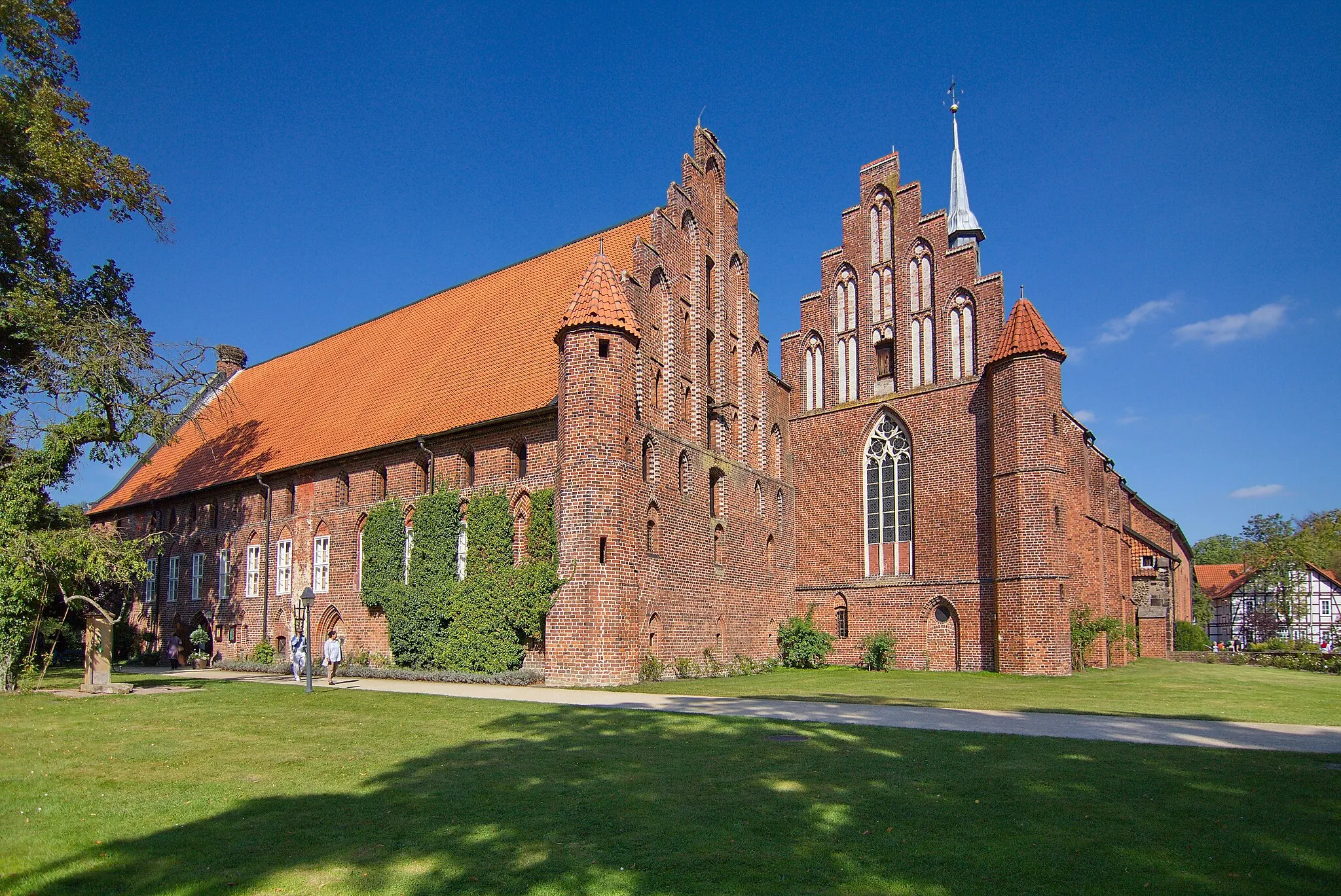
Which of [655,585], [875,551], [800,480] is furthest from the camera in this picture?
[800,480]

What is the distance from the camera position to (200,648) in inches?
1256

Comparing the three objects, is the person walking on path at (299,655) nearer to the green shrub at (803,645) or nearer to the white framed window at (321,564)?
the white framed window at (321,564)

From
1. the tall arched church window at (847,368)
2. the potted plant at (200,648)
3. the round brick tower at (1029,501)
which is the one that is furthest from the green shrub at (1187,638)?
the potted plant at (200,648)

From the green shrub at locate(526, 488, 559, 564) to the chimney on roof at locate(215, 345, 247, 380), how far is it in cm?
2732

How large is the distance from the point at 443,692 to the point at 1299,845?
51.3 ft

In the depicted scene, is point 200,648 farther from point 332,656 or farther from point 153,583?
point 332,656

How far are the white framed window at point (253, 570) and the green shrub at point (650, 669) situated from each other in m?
16.0

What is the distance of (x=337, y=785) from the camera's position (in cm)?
917

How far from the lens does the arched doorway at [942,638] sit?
88.4 feet

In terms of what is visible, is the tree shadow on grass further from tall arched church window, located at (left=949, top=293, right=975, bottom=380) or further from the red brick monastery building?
tall arched church window, located at (left=949, top=293, right=975, bottom=380)

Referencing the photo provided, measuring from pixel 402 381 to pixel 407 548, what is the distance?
6.57 metres

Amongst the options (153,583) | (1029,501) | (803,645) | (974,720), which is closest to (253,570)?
(153,583)

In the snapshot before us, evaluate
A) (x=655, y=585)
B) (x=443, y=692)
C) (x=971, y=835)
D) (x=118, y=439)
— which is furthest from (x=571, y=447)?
(x=971, y=835)

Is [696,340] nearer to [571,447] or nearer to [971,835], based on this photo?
[571,447]
